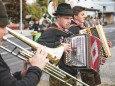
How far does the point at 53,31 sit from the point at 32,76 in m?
2.29

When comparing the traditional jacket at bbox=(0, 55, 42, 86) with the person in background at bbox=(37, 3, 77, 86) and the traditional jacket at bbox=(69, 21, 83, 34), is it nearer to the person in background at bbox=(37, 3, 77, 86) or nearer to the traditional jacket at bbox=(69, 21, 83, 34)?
the person in background at bbox=(37, 3, 77, 86)

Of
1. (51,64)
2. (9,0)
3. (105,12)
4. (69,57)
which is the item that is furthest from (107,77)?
(105,12)

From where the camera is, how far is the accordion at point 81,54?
17.2ft

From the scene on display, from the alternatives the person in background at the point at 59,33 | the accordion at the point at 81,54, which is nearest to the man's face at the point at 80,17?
the person in background at the point at 59,33

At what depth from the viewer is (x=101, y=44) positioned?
5.88 meters

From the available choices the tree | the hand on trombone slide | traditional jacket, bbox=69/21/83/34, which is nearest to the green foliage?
the tree

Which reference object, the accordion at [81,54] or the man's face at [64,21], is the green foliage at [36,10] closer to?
the man's face at [64,21]

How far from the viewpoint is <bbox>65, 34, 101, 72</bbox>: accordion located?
207 inches

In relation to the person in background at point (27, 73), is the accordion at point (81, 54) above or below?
below

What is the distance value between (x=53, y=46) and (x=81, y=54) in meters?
0.34

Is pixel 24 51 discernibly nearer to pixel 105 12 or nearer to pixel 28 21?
pixel 28 21

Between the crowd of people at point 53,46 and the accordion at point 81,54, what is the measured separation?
0.28ft

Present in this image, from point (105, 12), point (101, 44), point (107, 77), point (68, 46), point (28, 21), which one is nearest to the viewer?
point (68, 46)

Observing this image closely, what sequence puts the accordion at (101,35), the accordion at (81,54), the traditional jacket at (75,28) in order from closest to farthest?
the accordion at (81,54) < the accordion at (101,35) < the traditional jacket at (75,28)
